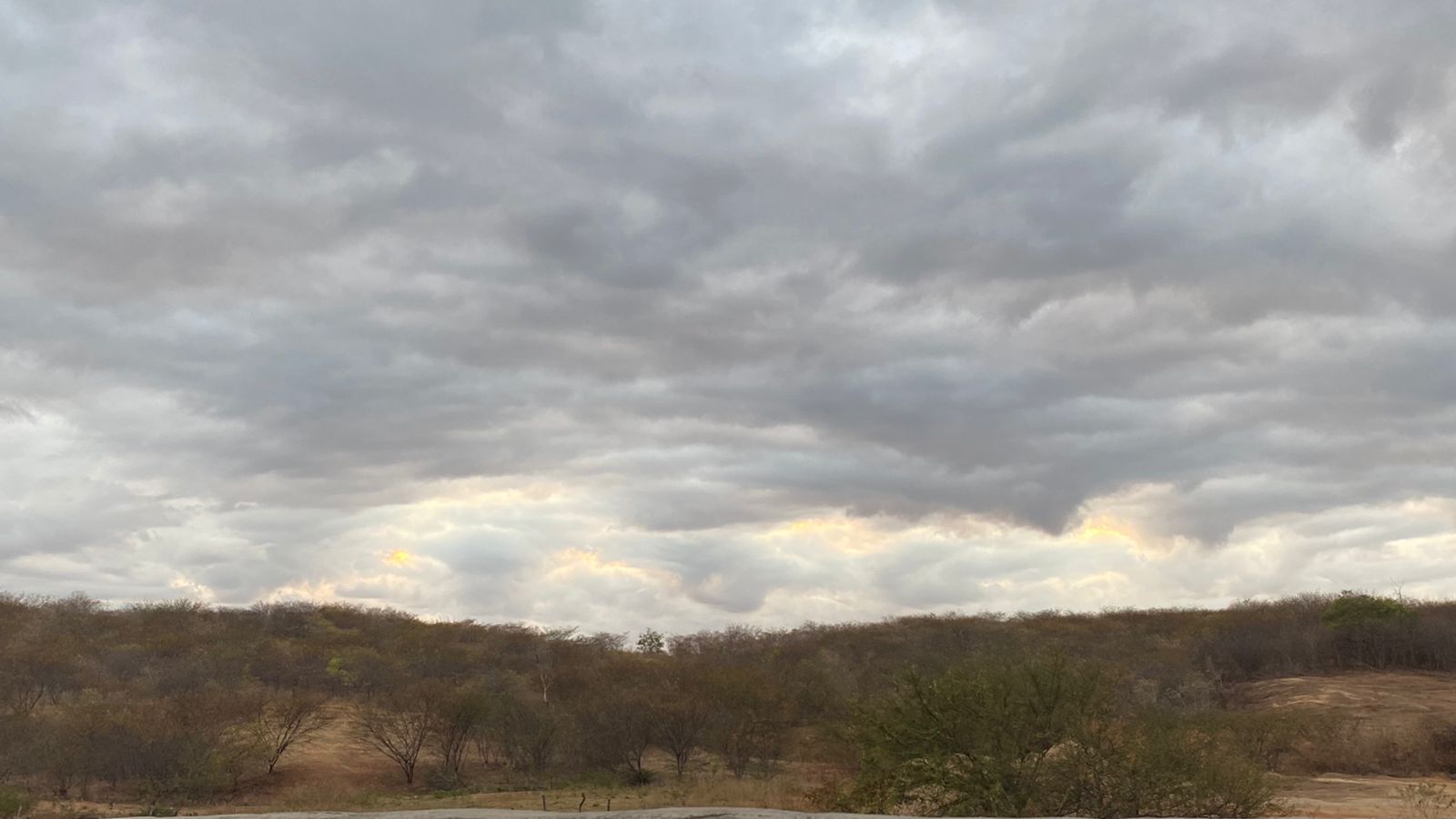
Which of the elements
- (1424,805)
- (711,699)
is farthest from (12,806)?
(1424,805)

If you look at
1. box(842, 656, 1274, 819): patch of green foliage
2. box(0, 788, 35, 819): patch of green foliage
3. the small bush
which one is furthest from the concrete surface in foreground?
box(0, 788, 35, 819): patch of green foliage

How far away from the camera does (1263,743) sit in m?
30.4

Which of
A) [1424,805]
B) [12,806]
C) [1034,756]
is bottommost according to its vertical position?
[1424,805]

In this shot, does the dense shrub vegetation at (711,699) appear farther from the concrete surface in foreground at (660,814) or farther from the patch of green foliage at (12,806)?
the concrete surface in foreground at (660,814)

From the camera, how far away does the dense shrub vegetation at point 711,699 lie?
56.4 ft

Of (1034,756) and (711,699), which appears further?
(711,699)

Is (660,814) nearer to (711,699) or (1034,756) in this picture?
(1034,756)

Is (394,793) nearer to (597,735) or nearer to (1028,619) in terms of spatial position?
(597,735)

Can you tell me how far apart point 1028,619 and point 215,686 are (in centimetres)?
6004

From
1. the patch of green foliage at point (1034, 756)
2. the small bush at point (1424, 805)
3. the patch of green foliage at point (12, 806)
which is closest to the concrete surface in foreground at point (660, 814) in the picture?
the patch of green foliage at point (1034, 756)

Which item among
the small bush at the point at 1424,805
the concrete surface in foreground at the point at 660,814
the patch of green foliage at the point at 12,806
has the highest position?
the concrete surface in foreground at the point at 660,814

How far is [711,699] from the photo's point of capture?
119 ft

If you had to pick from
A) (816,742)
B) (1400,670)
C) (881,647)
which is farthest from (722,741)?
(1400,670)

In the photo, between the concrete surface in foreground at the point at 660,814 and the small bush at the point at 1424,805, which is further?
the small bush at the point at 1424,805
